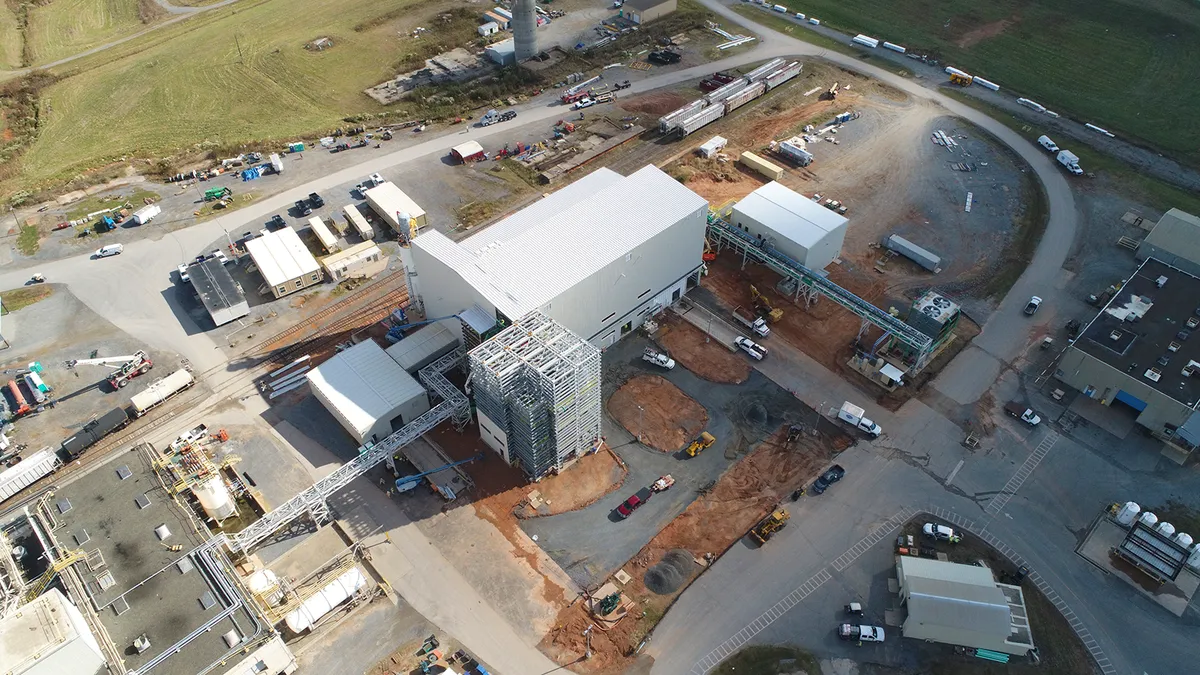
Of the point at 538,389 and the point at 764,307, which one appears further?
the point at 764,307

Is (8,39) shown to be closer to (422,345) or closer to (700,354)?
(422,345)

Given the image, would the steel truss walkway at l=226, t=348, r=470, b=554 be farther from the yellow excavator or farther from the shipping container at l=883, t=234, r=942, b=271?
the shipping container at l=883, t=234, r=942, b=271

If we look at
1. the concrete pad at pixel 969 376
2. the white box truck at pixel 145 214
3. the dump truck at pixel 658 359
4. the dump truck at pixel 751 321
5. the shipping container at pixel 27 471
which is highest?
the white box truck at pixel 145 214

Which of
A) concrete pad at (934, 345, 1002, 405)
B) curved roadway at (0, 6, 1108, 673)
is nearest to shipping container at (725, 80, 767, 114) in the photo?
curved roadway at (0, 6, 1108, 673)

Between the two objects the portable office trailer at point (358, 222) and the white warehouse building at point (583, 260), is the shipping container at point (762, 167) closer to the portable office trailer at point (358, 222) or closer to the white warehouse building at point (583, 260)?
the white warehouse building at point (583, 260)

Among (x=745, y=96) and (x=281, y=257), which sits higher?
(x=281, y=257)

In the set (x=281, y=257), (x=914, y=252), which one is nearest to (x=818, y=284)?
(x=914, y=252)

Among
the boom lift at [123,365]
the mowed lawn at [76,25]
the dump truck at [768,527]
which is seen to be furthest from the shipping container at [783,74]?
the mowed lawn at [76,25]
